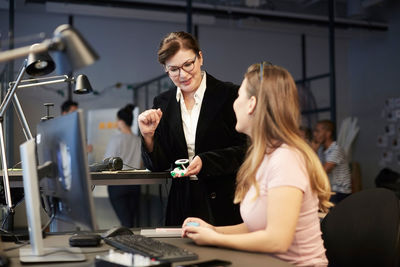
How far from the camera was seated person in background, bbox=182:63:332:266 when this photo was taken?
3.98 feet

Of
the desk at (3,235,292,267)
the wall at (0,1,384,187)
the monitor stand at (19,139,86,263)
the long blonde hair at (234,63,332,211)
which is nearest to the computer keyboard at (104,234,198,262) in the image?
the desk at (3,235,292,267)

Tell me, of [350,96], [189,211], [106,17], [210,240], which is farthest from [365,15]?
[210,240]

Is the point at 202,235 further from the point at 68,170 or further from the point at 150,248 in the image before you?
the point at 68,170

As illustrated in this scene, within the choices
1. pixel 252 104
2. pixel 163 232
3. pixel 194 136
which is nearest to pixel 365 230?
pixel 252 104

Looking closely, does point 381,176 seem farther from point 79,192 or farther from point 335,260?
point 79,192

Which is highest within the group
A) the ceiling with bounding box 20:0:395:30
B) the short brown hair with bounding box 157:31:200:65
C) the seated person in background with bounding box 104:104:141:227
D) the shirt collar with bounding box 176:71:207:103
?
the ceiling with bounding box 20:0:395:30

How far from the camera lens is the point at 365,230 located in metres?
1.44

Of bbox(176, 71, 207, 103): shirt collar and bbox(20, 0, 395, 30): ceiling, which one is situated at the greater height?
bbox(20, 0, 395, 30): ceiling

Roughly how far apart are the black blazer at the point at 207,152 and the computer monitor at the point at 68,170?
723 mm

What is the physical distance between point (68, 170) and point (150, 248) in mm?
294

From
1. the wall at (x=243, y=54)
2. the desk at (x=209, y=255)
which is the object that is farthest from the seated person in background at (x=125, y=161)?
the desk at (x=209, y=255)

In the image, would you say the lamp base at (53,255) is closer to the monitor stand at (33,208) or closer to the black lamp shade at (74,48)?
the monitor stand at (33,208)

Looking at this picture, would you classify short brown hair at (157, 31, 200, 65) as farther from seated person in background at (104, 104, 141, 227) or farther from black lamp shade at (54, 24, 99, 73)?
seated person in background at (104, 104, 141, 227)

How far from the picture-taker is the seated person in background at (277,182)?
1.21 meters
